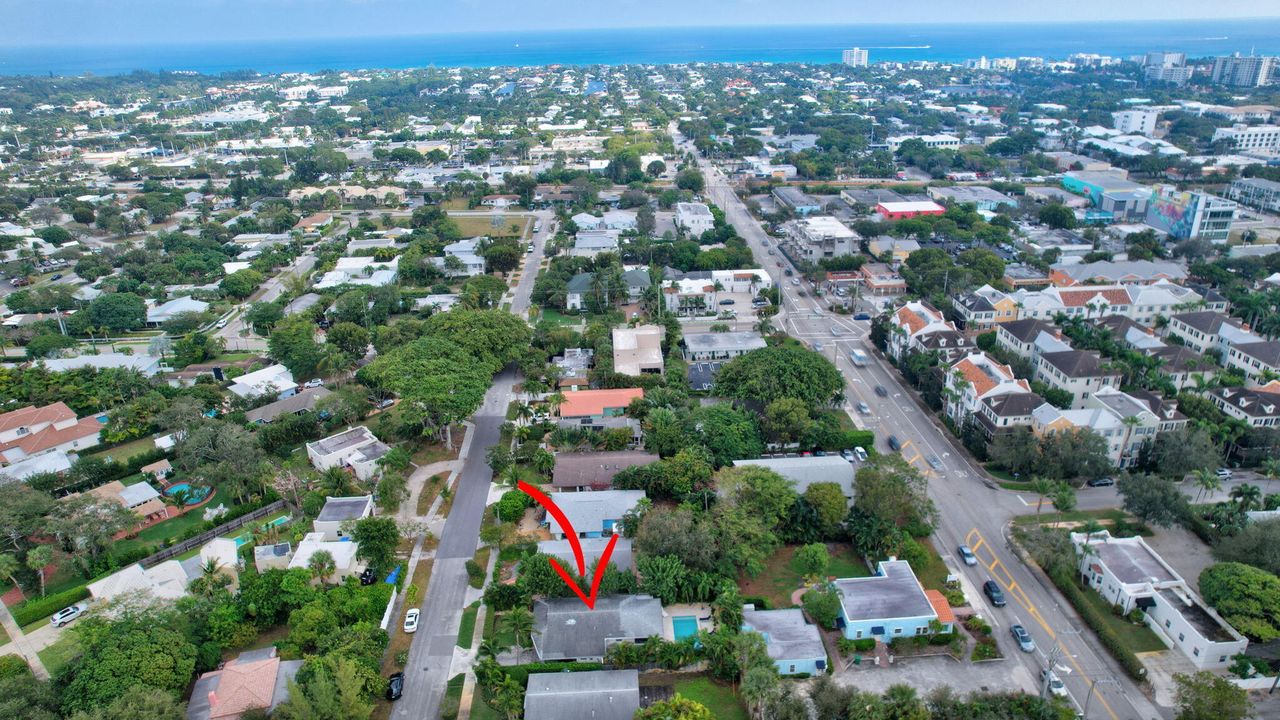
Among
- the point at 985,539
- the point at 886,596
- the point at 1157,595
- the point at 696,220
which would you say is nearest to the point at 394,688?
the point at 886,596

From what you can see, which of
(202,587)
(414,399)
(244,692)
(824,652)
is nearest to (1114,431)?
(824,652)

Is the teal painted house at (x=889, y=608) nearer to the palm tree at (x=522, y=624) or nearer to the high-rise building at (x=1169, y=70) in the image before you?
the palm tree at (x=522, y=624)

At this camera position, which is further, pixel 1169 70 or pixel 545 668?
pixel 1169 70

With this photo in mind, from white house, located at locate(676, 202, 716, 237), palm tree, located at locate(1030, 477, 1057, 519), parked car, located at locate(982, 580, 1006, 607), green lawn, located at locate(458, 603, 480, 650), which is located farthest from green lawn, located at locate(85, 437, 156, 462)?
white house, located at locate(676, 202, 716, 237)

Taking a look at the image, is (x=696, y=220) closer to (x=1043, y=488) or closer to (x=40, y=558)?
(x=1043, y=488)

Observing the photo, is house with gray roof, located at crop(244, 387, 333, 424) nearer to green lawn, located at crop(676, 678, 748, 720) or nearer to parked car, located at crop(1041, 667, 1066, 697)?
green lawn, located at crop(676, 678, 748, 720)

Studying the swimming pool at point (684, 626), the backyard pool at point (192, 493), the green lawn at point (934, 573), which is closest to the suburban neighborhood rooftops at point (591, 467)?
the swimming pool at point (684, 626)

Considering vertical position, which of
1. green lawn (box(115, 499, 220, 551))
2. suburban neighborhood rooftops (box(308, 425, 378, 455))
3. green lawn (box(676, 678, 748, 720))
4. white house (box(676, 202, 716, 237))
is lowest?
green lawn (box(676, 678, 748, 720))
